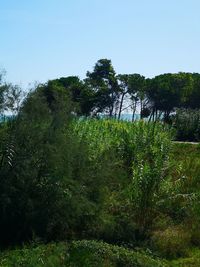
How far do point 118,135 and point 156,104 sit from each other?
4081 centimetres

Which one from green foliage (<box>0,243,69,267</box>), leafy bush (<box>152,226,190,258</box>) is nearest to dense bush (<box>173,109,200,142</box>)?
leafy bush (<box>152,226,190,258</box>)

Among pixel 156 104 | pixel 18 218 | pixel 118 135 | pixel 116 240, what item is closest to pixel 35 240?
pixel 18 218

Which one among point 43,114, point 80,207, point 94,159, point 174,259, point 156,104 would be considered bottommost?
point 174,259

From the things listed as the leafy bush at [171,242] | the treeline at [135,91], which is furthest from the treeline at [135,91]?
the leafy bush at [171,242]

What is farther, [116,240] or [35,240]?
[116,240]

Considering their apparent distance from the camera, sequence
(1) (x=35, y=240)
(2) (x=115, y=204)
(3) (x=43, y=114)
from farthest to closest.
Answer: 1. (2) (x=115, y=204)
2. (3) (x=43, y=114)
3. (1) (x=35, y=240)

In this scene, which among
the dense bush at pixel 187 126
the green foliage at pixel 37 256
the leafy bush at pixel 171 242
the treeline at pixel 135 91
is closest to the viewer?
the green foliage at pixel 37 256

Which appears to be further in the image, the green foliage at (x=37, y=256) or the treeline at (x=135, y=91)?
the treeline at (x=135, y=91)

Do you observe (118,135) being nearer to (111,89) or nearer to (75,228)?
(75,228)

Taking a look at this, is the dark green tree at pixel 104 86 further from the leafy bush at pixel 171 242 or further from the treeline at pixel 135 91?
the leafy bush at pixel 171 242

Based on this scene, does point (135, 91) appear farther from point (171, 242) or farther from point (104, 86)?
point (171, 242)

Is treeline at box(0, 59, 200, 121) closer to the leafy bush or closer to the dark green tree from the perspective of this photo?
the dark green tree

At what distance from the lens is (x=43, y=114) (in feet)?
39.8

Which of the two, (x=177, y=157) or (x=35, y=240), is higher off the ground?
(x=177, y=157)
